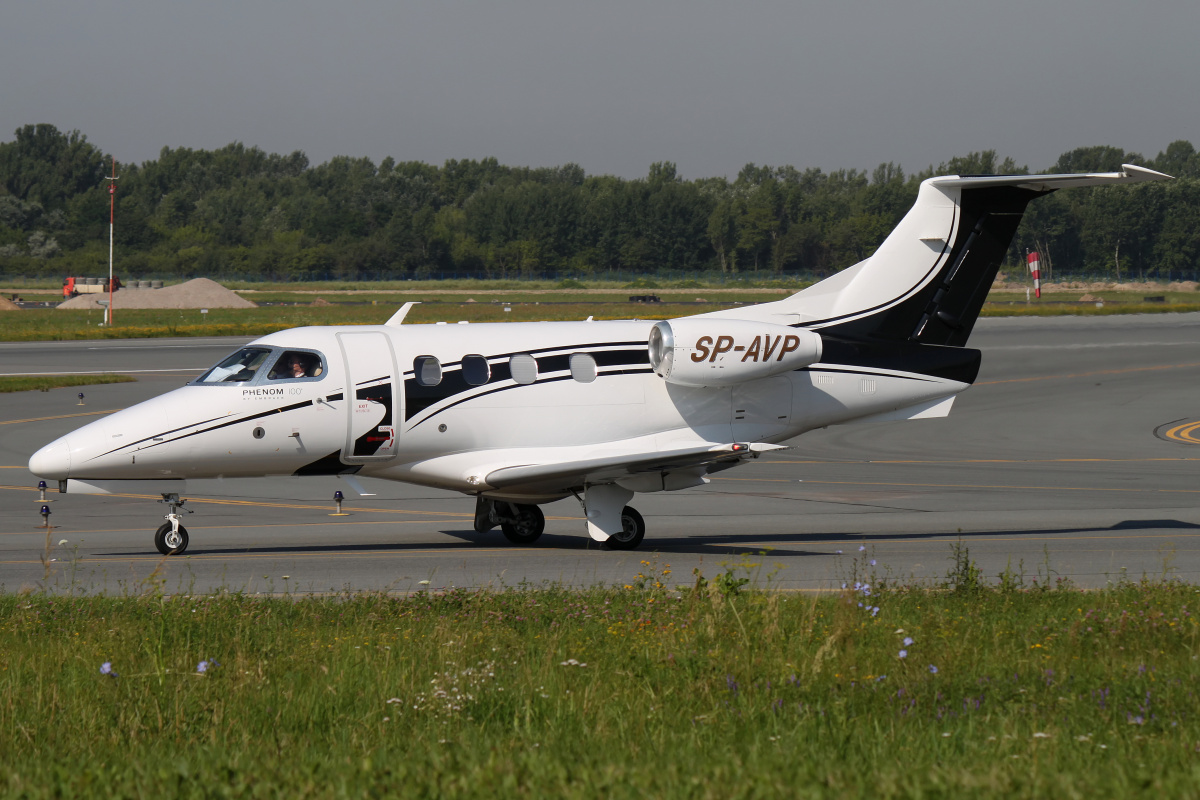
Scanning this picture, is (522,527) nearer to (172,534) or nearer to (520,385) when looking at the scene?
(520,385)

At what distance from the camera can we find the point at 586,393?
61.4 feet

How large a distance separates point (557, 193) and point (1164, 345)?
11301cm

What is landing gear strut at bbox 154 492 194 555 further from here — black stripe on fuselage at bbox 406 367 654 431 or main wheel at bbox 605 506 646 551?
main wheel at bbox 605 506 646 551

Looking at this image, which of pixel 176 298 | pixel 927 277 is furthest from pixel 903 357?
pixel 176 298

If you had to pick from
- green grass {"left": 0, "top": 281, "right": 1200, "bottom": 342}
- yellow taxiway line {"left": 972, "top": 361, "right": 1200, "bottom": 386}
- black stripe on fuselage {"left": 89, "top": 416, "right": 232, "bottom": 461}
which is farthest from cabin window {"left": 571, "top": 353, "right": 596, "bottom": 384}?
green grass {"left": 0, "top": 281, "right": 1200, "bottom": 342}

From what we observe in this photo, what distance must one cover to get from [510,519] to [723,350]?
4.42 m

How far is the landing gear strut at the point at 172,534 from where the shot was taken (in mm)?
17297

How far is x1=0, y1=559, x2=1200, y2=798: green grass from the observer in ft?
20.9

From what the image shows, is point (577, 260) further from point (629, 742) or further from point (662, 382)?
point (629, 742)

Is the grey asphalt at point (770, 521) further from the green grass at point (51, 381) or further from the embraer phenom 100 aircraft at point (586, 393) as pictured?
the green grass at point (51, 381)

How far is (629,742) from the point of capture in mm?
7312

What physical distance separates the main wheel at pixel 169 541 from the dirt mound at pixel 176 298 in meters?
86.1

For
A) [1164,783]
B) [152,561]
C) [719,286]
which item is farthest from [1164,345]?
[719,286]

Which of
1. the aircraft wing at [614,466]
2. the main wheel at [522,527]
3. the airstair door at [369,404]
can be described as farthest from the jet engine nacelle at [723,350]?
the airstair door at [369,404]
